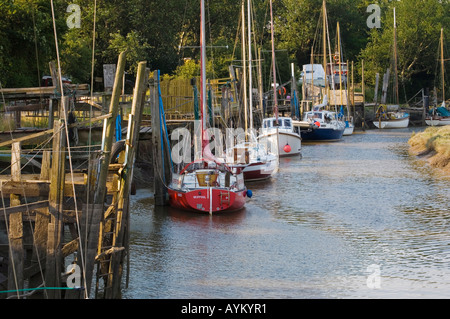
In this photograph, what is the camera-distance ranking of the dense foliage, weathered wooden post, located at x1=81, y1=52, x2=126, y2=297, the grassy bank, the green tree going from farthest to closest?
the green tree → the grassy bank → the dense foliage → weathered wooden post, located at x1=81, y1=52, x2=126, y2=297

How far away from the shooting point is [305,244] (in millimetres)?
21781

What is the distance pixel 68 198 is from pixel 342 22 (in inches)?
3536

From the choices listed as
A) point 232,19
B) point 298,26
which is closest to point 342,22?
point 298,26

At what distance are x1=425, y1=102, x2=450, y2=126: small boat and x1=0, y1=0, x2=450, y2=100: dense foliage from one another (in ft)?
35.8

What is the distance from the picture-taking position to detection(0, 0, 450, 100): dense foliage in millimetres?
34125

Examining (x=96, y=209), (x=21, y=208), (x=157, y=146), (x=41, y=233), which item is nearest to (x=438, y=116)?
(x=157, y=146)

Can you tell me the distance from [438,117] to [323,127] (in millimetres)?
22966

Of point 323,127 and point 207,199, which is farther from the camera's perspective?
point 323,127

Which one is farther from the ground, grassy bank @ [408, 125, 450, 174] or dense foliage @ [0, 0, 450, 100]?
dense foliage @ [0, 0, 450, 100]

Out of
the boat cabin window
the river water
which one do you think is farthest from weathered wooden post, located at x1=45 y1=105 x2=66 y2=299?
the boat cabin window

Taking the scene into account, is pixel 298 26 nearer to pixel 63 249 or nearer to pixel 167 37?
pixel 167 37

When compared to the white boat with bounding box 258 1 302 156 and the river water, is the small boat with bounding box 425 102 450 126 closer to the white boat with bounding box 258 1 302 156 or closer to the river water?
the white boat with bounding box 258 1 302 156

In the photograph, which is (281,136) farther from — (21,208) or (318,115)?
(21,208)

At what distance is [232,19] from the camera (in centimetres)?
7450
